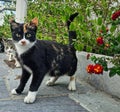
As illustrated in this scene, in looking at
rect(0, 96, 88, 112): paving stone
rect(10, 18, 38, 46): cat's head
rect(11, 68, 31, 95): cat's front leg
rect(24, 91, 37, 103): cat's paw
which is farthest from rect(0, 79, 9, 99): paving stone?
rect(10, 18, 38, 46): cat's head

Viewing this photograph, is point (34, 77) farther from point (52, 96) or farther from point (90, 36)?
point (90, 36)

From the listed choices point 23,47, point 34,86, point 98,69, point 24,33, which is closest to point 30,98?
point 34,86

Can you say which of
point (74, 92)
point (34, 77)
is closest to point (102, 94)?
point (74, 92)

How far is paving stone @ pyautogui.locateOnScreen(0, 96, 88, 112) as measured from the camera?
244cm

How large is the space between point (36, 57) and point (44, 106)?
0.50 metres

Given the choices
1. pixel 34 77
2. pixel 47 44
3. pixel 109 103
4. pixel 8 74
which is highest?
pixel 47 44

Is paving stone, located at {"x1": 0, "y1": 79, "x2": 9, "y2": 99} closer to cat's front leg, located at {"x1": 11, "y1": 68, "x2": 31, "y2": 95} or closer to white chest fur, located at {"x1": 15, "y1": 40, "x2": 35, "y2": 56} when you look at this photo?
cat's front leg, located at {"x1": 11, "y1": 68, "x2": 31, "y2": 95}

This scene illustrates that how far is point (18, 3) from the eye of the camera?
199 inches

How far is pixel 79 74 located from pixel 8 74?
44.1 inches

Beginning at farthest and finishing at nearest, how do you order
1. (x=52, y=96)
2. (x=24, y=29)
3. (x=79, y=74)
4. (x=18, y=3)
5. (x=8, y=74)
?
(x=18, y=3) → (x=8, y=74) → (x=79, y=74) → (x=52, y=96) → (x=24, y=29)

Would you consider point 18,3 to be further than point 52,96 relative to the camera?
Yes

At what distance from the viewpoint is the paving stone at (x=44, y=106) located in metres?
2.44

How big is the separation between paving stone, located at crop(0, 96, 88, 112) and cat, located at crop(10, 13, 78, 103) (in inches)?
3.5

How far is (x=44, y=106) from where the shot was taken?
2529 millimetres
